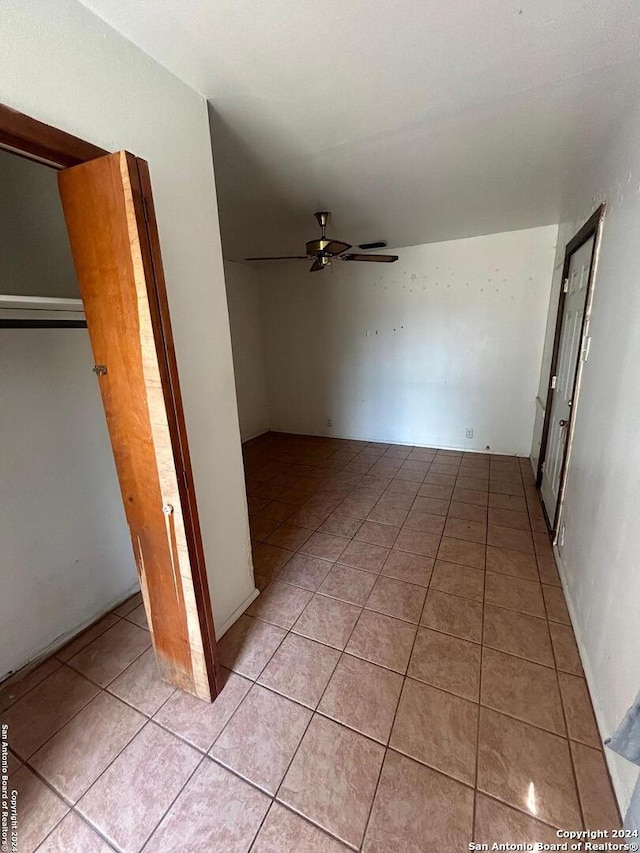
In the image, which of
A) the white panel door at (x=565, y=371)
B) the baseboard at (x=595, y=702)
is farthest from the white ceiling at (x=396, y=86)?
the baseboard at (x=595, y=702)

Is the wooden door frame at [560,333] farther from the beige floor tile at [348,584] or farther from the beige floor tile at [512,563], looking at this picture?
the beige floor tile at [348,584]

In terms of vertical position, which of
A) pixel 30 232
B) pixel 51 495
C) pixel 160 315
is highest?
pixel 30 232

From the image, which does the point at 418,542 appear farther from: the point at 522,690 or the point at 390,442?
the point at 390,442

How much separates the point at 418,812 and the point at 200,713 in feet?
2.80

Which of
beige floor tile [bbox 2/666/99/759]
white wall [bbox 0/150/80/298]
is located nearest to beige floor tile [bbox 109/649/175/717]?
beige floor tile [bbox 2/666/99/759]

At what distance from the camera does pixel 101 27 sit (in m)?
1.04

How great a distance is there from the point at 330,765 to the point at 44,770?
102cm

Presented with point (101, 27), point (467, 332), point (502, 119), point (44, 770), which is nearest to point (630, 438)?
point (502, 119)

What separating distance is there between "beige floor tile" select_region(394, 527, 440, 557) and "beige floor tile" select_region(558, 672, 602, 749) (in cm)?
95

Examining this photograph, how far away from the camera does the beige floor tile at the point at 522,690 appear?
1.36 metres

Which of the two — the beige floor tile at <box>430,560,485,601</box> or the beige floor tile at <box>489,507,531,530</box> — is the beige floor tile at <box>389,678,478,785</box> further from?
the beige floor tile at <box>489,507,531,530</box>

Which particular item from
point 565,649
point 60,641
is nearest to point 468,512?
point 565,649

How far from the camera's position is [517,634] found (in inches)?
68.5

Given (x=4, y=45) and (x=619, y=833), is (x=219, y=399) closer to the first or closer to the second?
(x=4, y=45)
